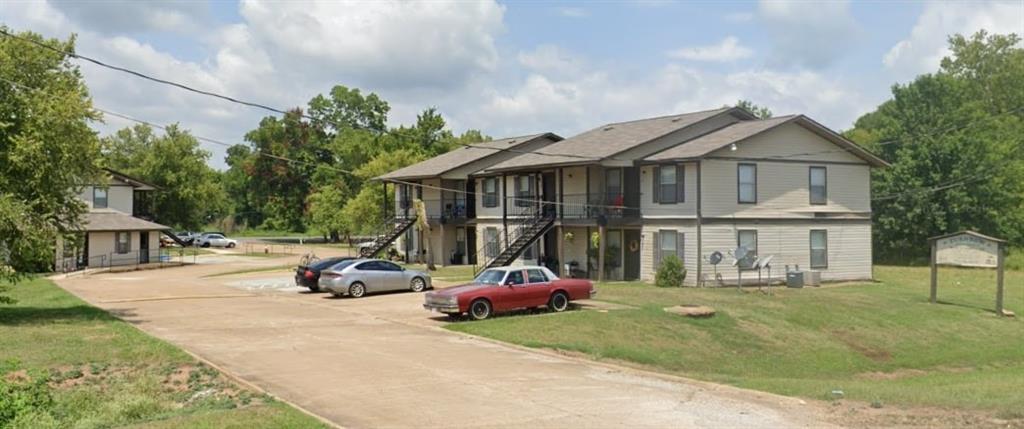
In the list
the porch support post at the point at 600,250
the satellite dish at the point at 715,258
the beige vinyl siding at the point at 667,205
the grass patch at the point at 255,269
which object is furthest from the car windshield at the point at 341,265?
the grass patch at the point at 255,269

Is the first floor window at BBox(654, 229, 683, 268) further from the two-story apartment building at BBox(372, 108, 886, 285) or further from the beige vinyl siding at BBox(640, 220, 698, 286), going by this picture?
the beige vinyl siding at BBox(640, 220, 698, 286)

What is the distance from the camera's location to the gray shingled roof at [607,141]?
124 feet

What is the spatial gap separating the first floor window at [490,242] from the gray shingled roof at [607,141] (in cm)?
374

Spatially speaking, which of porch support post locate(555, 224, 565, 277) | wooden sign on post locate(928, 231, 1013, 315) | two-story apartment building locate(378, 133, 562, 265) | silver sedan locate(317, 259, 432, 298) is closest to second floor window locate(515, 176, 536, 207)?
porch support post locate(555, 224, 565, 277)

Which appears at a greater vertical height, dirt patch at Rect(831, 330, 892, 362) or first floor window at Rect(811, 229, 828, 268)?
first floor window at Rect(811, 229, 828, 268)

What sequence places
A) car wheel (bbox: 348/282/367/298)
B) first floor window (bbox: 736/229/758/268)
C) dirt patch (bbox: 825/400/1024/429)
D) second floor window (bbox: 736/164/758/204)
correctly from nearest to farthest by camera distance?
dirt patch (bbox: 825/400/1024/429) < car wheel (bbox: 348/282/367/298) < first floor window (bbox: 736/229/758/268) < second floor window (bbox: 736/164/758/204)

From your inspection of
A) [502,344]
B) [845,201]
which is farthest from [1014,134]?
[502,344]

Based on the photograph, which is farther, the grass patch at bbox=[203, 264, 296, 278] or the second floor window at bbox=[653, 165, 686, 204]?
the grass patch at bbox=[203, 264, 296, 278]

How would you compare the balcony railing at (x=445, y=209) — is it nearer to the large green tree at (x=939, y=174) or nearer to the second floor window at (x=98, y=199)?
the second floor window at (x=98, y=199)

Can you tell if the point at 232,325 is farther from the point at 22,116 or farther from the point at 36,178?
the point at 22,116

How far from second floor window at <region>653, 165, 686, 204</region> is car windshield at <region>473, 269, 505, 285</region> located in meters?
13.3

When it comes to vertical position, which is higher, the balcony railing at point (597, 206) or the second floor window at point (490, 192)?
the second floor window at point (490, 192)

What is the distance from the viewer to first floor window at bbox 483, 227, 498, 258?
45781 millimetres

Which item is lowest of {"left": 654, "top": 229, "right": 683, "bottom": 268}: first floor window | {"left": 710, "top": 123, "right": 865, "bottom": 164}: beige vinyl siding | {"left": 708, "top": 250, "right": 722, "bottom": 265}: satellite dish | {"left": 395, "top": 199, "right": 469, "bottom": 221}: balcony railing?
{"left": 708, "top": 250, "right": 722, "bottom": 265}: satellite dish
